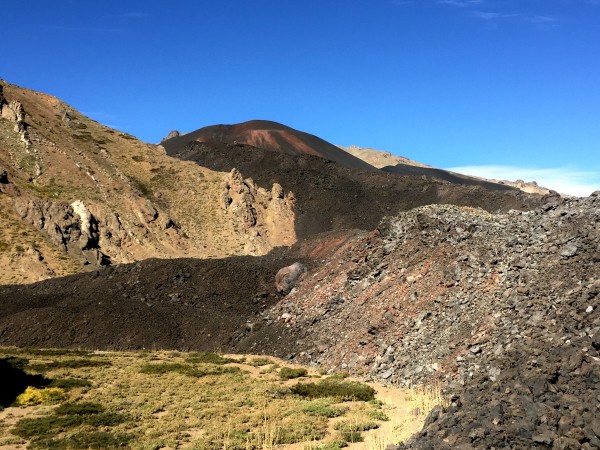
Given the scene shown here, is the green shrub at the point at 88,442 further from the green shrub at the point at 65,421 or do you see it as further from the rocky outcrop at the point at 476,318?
the rocky outcrop at the point at 476,318

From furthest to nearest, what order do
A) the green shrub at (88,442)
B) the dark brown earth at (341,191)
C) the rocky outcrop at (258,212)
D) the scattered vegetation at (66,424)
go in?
the dark brown earth at (341,191)
the rocky outcrop at (258,212)
the scattered vegetation at (66,424)
the green shrub at (88,442)

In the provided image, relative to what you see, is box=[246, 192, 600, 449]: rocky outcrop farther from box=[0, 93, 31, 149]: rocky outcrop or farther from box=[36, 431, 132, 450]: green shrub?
box=[0, 93, 31, 149]: rocky outcrop

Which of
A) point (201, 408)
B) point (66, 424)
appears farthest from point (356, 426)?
point (66, 424)

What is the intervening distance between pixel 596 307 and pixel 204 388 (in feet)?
64.6

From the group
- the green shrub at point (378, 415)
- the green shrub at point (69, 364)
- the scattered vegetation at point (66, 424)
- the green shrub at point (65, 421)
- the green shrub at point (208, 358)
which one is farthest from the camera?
the green shrub at point (208, 358)

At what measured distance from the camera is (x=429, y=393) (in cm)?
2352

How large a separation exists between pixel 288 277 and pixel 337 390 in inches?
882

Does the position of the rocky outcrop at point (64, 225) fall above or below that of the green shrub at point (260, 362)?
above

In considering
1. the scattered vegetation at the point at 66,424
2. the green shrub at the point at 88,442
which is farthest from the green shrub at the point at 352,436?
the scattered vegetation at the point at 66,424

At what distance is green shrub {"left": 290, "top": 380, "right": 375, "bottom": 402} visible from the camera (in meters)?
25.0

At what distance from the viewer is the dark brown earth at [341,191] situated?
8175 centimetres

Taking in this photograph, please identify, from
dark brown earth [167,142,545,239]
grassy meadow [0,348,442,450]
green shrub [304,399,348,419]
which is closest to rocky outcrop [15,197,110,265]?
dark brown earth [167,142,545,239]

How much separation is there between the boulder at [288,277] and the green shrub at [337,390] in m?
19.9

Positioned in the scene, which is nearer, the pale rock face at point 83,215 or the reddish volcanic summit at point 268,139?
the pale rock face at point 83,215
